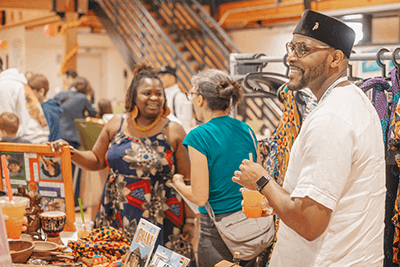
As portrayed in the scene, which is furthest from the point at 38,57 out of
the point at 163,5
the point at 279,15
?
the point at 279,15

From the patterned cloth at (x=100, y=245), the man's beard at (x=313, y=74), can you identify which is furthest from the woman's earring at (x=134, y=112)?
the man's beard at (x=313, y=74)

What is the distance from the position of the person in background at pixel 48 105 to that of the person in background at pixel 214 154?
3.52 m

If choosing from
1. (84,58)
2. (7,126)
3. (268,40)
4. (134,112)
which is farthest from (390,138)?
(84,58)

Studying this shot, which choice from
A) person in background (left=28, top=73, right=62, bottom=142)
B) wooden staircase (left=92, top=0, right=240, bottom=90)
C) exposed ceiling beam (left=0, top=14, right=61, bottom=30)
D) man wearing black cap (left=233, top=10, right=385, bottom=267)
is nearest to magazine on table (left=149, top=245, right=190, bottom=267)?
man wearing black cap (left=233, top=10, right=385, bottom=267)

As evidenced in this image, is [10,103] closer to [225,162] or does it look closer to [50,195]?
[50,195]

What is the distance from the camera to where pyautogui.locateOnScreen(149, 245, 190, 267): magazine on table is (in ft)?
4.65

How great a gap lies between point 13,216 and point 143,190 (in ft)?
2.91

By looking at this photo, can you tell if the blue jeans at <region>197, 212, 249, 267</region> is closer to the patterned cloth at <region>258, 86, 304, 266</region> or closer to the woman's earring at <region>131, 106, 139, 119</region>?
the patterned cloth at <region>258, 86, 304, 266</region>

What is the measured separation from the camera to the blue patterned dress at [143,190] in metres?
2.54

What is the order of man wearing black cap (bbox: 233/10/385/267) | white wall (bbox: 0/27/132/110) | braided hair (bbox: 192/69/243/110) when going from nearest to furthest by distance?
man wearing black cap (bbox: 233/10/385/267), braided hair (bbox: 192/69/243/110), white wall (bbox: 0/27/132/110)

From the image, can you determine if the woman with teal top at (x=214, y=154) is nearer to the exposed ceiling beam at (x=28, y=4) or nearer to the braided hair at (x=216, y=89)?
the braided hair at (x=216, y=89)

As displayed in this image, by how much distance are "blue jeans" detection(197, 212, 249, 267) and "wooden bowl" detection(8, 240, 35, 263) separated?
33.3 inches

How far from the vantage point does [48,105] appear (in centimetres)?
559

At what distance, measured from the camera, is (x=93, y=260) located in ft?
5.66
